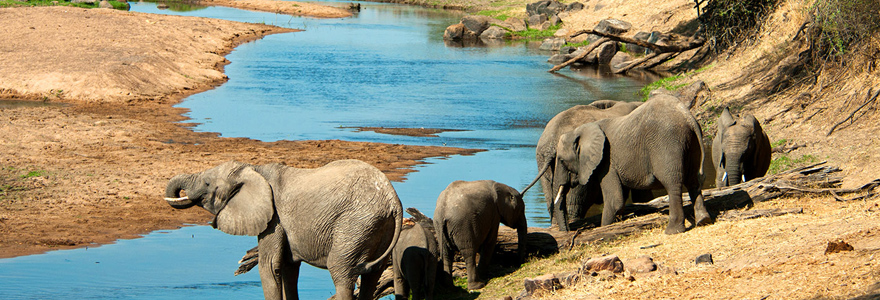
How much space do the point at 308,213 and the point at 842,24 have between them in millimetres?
15098

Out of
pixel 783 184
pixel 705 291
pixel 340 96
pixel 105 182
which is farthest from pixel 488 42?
pixel 705 291

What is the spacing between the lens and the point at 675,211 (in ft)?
34.2

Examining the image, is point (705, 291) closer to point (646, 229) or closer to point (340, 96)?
point (646, 229)

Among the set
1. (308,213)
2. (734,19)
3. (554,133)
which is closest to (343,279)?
(308,213)

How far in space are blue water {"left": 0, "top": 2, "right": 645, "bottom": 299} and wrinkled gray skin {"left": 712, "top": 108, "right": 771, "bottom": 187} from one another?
2986mm

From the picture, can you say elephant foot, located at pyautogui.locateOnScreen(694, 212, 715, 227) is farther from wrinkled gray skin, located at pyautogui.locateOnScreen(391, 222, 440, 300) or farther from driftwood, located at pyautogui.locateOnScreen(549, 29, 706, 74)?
driftwood, located at pyautogui.locateOnScreen(549, 29, 706, 74)

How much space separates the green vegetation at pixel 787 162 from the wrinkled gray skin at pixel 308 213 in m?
10.4

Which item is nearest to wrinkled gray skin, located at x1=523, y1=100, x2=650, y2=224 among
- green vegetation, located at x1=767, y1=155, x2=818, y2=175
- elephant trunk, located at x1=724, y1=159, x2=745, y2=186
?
elephant trunk, located at x1=724, y1=159, x2=745, y2=186

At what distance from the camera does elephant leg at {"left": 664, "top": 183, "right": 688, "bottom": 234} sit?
10383 millimetres

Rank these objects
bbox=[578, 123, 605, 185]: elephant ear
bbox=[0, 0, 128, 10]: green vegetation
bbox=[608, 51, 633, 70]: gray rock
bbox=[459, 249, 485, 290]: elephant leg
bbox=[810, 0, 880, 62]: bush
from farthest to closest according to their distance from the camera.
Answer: bbox=[0, 0, 128, 10]: green vegetation, bbox=[608, 51, 633, 70]: gray rock, bbox=[810, 0, 880, 62]: bush, bbox=[578, 123, 605, 185]: elephant ear, bbox=[459, 249, 485, 290]: elephant leg

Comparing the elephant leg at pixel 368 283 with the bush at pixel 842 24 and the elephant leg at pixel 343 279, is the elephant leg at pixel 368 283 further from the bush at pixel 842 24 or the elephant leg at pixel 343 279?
the bush at pixel 842 24

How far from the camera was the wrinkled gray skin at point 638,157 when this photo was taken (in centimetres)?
1041

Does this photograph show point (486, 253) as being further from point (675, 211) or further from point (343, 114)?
point (343, 114)

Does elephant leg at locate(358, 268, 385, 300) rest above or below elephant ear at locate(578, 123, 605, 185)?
below
